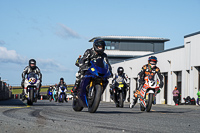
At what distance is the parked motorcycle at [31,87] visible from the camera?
59.9 ft

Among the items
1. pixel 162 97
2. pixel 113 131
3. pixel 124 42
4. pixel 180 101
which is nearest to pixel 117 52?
pixel 124 42

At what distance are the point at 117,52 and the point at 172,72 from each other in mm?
45928

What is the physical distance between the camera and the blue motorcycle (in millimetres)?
11102

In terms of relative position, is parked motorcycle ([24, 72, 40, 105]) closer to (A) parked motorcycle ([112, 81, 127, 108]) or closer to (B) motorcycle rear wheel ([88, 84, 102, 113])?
(A) parked motorcycle ([112, 81, 127, 108])

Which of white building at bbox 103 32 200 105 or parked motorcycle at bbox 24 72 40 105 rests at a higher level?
white building at bbox 103 32 200 105

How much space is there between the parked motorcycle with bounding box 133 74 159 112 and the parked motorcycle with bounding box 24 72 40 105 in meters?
5.79

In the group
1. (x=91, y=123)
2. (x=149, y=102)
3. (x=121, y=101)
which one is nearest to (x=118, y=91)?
(x=121, y=101)

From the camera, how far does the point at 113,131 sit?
19.5 ft

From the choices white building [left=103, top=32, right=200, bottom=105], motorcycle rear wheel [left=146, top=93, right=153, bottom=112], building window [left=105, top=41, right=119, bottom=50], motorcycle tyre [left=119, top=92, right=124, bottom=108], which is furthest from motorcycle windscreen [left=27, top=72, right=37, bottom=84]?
building window [left=105, top=41, right=119, bottom=50]

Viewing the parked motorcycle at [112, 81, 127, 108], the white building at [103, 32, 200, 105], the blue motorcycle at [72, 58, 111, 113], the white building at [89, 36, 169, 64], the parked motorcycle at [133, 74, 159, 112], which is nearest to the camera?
the blue motorcycle at [72, 58, 111, 113]

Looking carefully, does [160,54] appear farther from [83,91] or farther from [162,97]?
[83,91]

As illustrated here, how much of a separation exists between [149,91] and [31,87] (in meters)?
6.32

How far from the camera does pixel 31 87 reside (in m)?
18.4

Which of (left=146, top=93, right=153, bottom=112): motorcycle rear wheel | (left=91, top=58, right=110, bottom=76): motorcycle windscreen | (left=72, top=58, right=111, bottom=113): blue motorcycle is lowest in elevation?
(left=146, top=93, right=153, bottom=112): motorcycle rear wheel
